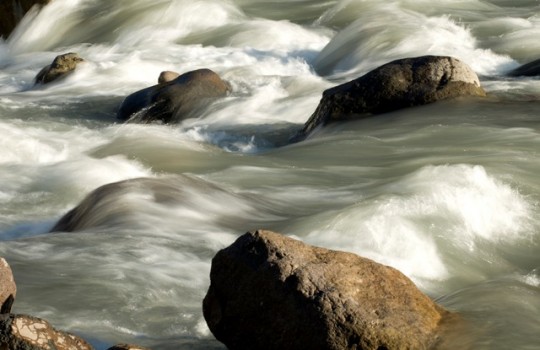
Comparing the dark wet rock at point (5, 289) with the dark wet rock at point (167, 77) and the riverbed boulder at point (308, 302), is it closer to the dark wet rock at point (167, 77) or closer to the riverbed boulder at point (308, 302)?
the riverbed boulder at point (308, 302)

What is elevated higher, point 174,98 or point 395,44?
point 395,44

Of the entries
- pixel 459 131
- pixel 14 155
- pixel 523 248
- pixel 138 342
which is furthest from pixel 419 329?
pixel 14 155

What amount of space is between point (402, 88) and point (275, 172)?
2220 mm

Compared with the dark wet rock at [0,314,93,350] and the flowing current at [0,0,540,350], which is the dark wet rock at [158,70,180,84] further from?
the dark wet rock at [0,314,93,350]

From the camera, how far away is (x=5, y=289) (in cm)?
495

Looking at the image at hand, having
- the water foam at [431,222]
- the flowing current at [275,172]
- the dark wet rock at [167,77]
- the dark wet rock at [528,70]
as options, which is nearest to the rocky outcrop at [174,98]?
the flowing current at [275,172]

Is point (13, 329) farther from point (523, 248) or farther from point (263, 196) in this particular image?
point (263, 196)

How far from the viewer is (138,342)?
17.0 ft

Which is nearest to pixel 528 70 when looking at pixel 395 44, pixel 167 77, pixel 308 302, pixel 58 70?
pixel 395 44

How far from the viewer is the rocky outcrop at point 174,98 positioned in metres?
12.7

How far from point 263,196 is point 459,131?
230 centimetres

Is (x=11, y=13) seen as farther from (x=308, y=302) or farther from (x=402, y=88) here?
(x=308, y=302)

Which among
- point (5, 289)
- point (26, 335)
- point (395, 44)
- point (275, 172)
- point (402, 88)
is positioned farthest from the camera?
point (395, 44)

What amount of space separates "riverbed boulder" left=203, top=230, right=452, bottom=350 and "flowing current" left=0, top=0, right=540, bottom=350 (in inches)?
11.5
